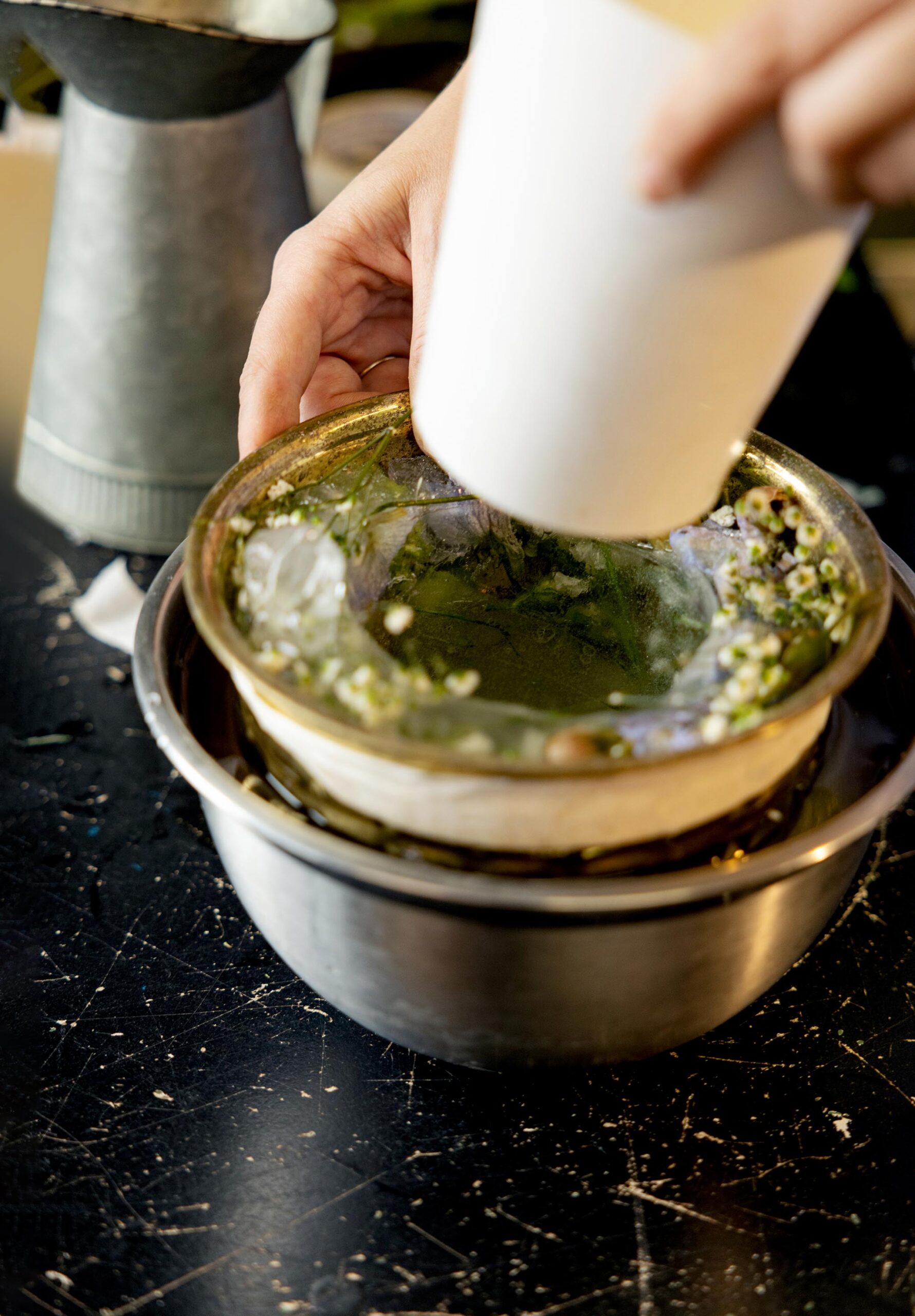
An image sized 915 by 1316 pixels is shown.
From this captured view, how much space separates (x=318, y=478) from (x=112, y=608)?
441 mm

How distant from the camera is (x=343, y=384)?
0.91 metres

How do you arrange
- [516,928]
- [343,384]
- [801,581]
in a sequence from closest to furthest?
[516,928], [801,581], [343,384]

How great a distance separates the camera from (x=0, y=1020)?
72cm

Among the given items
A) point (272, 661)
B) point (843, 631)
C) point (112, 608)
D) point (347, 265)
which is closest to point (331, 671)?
point (272, 661)

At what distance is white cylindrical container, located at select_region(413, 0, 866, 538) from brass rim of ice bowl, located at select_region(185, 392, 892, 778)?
114 mm

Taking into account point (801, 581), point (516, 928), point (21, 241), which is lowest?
point (21, 241)

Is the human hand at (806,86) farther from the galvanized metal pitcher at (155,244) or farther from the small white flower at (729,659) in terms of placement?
the galvanized metal pitcher at (155,244)

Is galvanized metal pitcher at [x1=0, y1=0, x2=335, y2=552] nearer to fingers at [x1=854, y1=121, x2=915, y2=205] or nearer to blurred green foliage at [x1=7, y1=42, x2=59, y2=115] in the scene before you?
blurred green foliage at [x1=7, y1=42, x2=59, y2=115]

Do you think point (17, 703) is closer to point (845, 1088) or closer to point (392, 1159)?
point (392, 1159)

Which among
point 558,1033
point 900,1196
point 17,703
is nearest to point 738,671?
point 558,1033

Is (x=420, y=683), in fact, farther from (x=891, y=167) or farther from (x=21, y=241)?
(x=21, y=241)

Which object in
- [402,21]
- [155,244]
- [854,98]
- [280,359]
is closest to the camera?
[854,98]

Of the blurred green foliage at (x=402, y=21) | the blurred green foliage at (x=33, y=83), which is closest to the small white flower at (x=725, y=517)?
the blurred green foliage at (x=33, y=83)

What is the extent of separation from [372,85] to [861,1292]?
7.22ft
